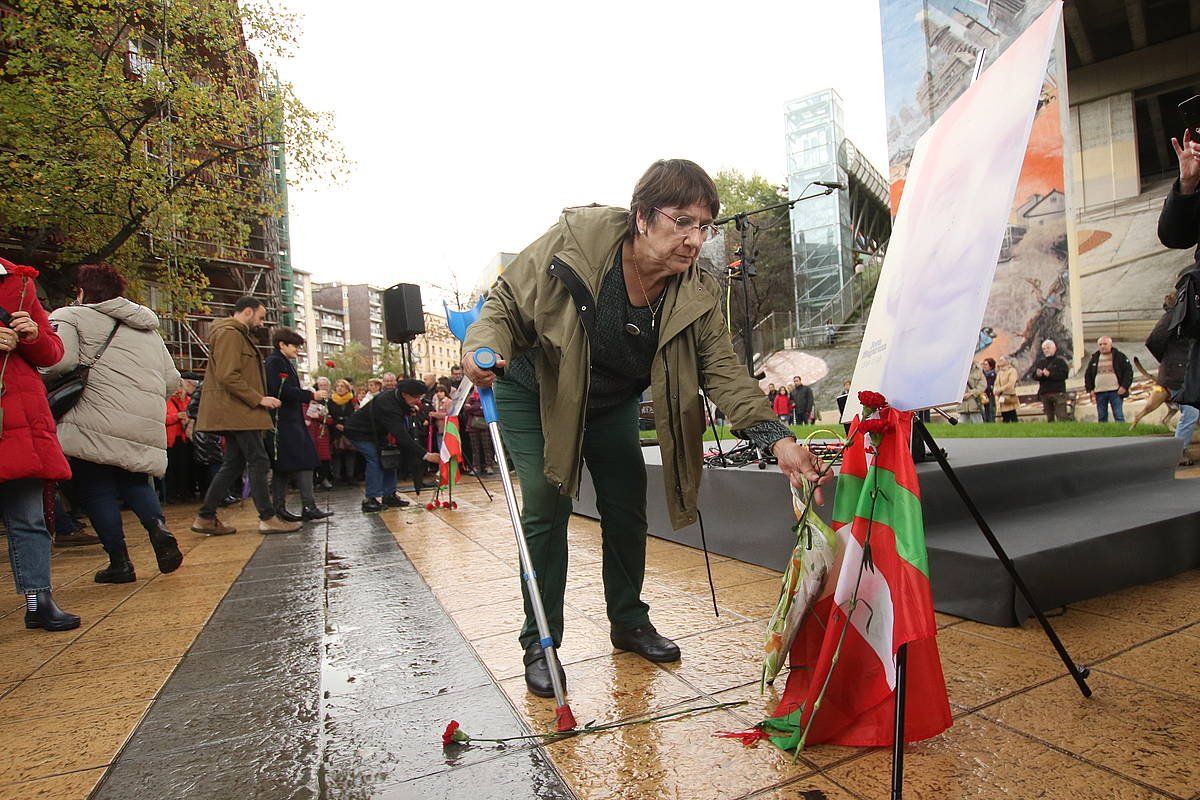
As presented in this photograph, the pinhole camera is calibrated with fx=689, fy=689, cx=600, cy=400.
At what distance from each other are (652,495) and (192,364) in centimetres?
2743

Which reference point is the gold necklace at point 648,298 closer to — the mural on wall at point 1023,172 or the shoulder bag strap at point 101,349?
the shoulder bag strap at point 101,349

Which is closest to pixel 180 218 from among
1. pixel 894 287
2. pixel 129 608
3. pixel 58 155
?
pixel 58 155

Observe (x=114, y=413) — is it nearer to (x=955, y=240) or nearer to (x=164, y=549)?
(x=164, y=549)

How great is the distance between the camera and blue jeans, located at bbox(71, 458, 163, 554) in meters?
4.20

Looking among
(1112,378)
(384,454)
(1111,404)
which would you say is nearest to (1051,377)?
(1111,404)

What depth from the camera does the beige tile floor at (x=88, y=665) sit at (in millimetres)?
2051

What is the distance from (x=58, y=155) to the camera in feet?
37.5

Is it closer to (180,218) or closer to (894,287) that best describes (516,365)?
(894,287)

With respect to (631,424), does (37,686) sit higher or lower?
lower

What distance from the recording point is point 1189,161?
7.45ft

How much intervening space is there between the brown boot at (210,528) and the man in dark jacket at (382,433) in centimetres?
172

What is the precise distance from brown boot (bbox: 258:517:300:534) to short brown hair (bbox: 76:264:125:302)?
2830 millimetres

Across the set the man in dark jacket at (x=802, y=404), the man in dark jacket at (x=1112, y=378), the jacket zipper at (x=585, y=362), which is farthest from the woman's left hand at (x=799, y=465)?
the man in dark jacket at (x=802, y=404)

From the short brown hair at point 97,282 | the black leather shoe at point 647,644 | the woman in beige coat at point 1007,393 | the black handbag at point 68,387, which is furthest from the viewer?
the woman in beige coat at point 1007,393
